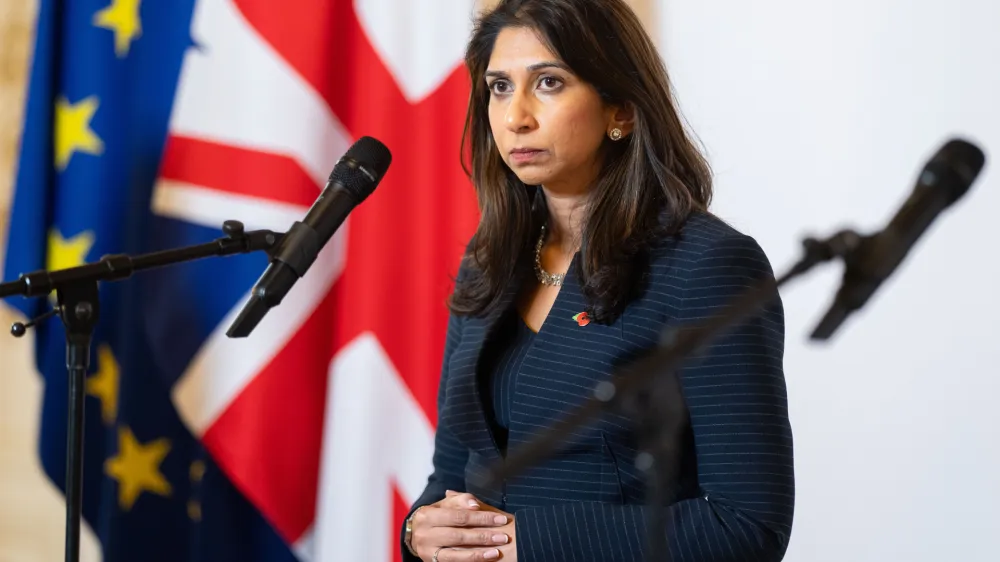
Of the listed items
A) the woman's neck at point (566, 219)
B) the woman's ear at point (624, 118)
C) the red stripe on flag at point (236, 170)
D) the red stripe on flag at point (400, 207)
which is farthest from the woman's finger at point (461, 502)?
the red stripe on flag at point (236, 170)

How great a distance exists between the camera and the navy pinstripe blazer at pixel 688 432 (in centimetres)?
141

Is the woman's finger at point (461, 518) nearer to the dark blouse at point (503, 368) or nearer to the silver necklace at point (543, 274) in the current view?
the dark blouse at point (503, 368)

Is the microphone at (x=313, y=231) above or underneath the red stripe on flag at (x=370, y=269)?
above

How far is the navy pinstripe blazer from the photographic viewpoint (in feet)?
4.63

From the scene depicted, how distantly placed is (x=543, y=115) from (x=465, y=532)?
26.2 inches

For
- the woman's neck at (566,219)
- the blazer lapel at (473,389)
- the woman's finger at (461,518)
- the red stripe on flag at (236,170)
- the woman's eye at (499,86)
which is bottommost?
the woman's finger at (461,518)

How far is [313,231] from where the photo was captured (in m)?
1.28

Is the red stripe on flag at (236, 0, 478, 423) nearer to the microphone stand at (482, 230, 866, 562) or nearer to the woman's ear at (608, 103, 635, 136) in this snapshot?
the woman's ear at (608, 103, 635, 136)

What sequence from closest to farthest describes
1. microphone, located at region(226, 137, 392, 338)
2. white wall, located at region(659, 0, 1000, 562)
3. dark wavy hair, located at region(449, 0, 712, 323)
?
microphone, located at region(226, 137, 392, 338) → dark wavy hair, located at region(449, 0, 712, 323) → white wall, located at region(659, 0, 1000, 562)

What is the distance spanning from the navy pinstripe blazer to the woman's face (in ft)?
0.67

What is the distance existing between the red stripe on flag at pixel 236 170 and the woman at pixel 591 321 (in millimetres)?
765

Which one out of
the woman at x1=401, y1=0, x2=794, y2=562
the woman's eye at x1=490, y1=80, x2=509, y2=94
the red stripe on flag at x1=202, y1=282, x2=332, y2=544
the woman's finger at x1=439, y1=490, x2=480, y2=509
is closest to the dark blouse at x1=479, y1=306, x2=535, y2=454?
the woman at x1=401, y1=0, x2=794, y2=562

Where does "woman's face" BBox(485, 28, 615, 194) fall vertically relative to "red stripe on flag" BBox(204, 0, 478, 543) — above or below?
above

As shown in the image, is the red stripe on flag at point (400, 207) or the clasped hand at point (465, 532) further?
the red stripe on flag at point (400, 207)
